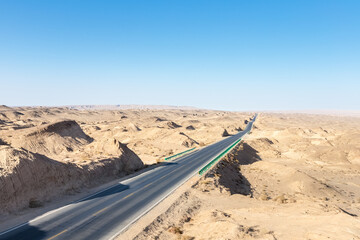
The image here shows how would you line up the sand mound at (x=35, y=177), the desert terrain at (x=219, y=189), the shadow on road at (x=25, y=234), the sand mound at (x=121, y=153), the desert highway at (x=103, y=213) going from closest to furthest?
the shadow on road at (x=25, y=234) < the desert highway at (x=103, y=213) < the desert terrain at (x=219, y=189) < the sand mound at (x=35, y=177) < the sand mound at (x=121, y=153)

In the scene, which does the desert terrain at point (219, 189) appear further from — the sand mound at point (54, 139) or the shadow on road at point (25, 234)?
the shadow on road at point (25, 234)

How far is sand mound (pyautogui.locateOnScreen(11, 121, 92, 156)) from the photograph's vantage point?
4856 cm

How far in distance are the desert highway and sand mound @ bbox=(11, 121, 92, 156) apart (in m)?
30.3

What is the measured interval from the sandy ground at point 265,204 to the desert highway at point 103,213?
1699 mm

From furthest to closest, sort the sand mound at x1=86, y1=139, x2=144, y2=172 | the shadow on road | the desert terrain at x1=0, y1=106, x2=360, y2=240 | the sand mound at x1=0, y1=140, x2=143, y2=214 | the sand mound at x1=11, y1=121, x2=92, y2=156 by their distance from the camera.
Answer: the sand mound at x1=11, y1=121, x2=92, y2=156 < the sand mound at x1=86, y1=139, x2=144, y2=172 < the sand mound at x1=0, y1=140, x2=143, y2=214 < the desert terrain at x1=0, y1=106, x2=360, y2=240 < the shadow on road

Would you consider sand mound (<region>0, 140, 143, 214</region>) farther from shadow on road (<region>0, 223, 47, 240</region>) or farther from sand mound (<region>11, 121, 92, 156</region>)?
sand mound (<region>11, 121, 92, 156</region>)

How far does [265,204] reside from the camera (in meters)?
23.2

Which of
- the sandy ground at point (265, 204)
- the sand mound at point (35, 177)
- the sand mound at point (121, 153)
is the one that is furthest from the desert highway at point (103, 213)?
the sand mound at point (121, 153)

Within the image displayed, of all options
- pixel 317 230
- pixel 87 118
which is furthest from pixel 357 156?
pixel 87 118

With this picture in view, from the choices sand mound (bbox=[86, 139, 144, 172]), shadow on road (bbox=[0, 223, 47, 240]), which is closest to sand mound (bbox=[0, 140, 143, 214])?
shadow on road (bbox=[0, 223, 47, 240])

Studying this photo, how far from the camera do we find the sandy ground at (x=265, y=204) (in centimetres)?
1519

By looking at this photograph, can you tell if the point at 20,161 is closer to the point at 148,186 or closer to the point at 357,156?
the point at 148,186

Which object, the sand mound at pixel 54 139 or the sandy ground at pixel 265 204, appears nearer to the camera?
the sandy ground at pixel 265 204

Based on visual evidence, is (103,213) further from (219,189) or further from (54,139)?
(54,139)
